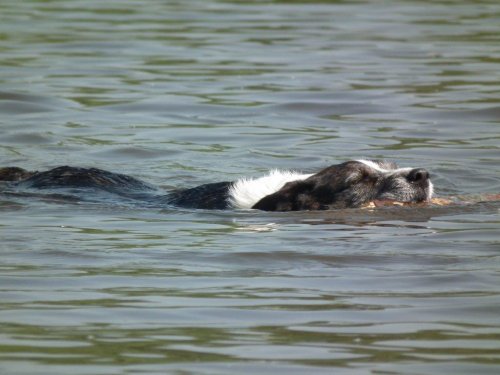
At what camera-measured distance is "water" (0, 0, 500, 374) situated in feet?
21.1

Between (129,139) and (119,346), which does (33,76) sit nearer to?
(129,139)

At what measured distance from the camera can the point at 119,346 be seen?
6301 mm

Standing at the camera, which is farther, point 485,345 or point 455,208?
point 455,208

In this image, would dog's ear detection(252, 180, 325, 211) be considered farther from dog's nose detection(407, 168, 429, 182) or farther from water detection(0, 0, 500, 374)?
dog's nose detection(407, 168, 429, 182)

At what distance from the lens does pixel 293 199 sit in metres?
10.0

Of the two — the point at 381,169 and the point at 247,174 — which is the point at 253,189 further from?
the point at 247,174

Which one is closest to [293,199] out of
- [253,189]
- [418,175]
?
[253,189]

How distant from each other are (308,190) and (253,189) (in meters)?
0.44

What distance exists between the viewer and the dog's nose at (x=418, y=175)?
9.85 metres

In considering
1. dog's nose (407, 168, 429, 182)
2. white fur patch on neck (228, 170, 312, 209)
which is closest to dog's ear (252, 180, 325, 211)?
white fur patch on neck (228, 170, 312, 209)

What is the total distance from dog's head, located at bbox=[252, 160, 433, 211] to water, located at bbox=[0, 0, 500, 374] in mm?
163

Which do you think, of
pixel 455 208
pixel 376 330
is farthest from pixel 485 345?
pixel 455 208

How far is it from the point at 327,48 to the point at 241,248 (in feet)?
35.2

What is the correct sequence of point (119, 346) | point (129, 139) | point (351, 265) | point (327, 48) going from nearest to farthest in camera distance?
point (119, 346)
point (351, 265)
point (129, 139)
point (327, 48)
